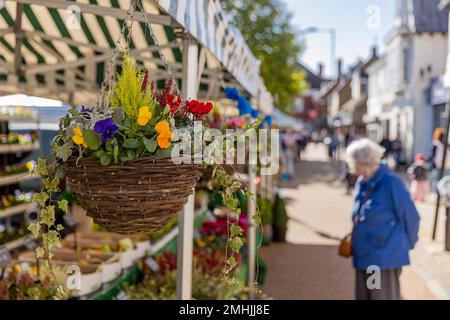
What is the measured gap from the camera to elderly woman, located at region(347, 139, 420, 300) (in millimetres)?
4281

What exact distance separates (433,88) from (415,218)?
21.3 meters

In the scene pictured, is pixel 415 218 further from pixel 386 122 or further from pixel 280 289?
pixel 386 122

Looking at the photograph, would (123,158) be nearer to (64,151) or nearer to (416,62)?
(64,151)

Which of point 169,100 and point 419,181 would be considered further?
point 419,181

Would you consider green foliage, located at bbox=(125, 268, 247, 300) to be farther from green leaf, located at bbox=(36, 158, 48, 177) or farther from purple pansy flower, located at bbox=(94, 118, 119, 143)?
purple pansy flower, located at bbox=(94, 118, 119, 143)

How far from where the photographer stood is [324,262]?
7898mm

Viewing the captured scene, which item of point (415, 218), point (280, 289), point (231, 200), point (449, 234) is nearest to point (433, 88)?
point (449, 234)

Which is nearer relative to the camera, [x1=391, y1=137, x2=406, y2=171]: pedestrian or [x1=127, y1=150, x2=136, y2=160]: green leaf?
[x1=127, y1=150, x2=136, y2=160]: green leaf

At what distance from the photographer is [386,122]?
112 feet

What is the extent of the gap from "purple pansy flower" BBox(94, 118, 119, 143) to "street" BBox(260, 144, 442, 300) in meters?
4.97

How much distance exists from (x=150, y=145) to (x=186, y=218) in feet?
4.02

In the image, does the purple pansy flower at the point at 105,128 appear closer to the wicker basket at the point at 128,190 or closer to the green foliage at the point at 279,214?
the wicker basket at the point at 128,190

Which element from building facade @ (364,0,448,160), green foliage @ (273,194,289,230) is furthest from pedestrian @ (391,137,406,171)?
green foliage @ (273,194,289,230)

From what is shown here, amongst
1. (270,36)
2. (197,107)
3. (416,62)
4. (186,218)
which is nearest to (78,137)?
(197,107)
